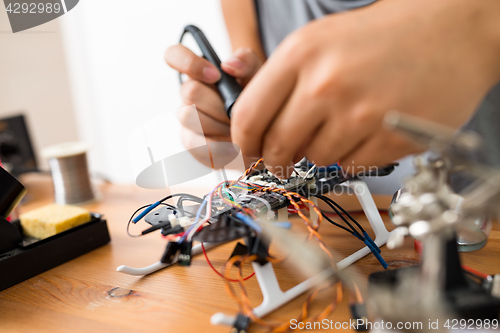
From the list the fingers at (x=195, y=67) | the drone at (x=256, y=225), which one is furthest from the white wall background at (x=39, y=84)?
the drone at (x=256, y=225)

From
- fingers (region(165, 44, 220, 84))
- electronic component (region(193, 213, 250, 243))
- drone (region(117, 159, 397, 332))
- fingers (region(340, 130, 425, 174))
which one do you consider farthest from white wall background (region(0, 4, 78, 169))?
fingers (region(340, 130, 425, 174))

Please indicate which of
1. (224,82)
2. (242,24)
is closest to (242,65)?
(224,82)

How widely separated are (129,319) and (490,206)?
378 millimetres

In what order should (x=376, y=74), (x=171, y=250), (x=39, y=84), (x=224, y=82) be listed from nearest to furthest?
1. (x=376, y=74)
2. (x=171, y=250)
3. (x=224, y=82)
4. (x=39, y=84)

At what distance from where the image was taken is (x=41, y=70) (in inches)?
62.9

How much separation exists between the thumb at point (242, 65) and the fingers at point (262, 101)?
233 millimetres

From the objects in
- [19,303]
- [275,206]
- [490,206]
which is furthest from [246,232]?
[19,303]

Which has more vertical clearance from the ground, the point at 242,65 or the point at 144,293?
the point at 242,65

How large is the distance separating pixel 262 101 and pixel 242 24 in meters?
0.77

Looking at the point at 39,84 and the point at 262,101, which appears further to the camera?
the point at 39,84

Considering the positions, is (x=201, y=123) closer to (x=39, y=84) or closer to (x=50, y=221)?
(x=50, y=221)

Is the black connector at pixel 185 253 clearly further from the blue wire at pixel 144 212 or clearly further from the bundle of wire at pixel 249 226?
the blue wire at pixel 144 212

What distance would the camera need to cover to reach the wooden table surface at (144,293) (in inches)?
15.4

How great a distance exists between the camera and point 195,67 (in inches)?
23.4
